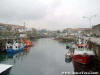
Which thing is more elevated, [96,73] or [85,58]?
[85,58]

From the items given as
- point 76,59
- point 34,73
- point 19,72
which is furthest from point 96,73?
point 19,72

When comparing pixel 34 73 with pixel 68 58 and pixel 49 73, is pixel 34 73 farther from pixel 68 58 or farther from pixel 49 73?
pixel 68 58

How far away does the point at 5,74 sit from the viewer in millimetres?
14633

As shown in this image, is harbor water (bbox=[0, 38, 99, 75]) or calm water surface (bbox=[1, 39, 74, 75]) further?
calm water surface (bbox=[1, 39, 74, 75])

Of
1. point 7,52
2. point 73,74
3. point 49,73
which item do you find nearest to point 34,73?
point 49,73

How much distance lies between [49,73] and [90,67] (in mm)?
6031

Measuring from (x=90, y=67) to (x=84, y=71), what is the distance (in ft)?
6.49

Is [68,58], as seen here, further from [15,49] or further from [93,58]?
[15,49]

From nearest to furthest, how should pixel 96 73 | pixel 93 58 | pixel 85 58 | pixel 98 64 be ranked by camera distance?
1. pixel 96 73
2. pixel 85 58
3. pixel 98 64
4. pixel 93 58

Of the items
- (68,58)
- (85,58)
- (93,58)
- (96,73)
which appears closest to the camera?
(96,73)

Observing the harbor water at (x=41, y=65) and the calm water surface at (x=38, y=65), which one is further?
the calm water surface at (x=38, y=65)

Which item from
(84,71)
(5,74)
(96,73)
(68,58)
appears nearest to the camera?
(5,74)

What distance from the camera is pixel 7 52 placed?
3241cm

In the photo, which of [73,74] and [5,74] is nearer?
[5,74]
